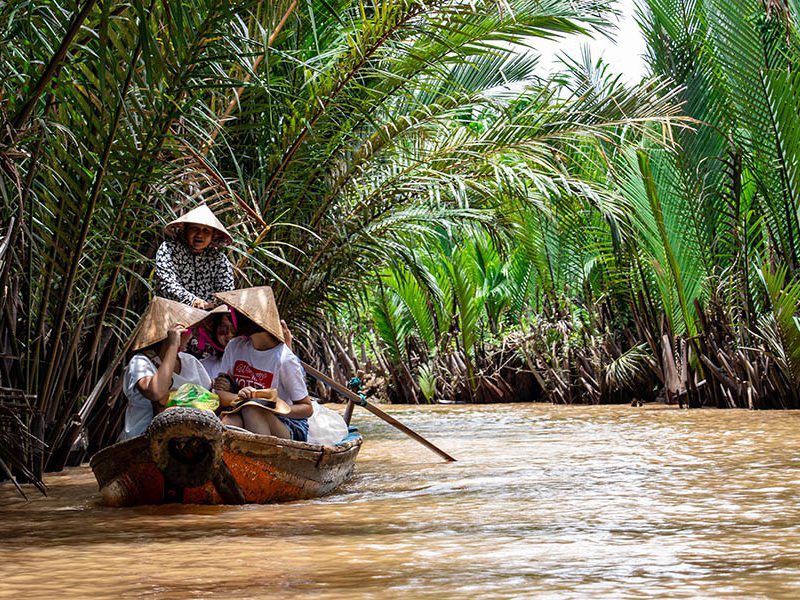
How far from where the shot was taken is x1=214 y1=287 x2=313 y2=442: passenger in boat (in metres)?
5.50

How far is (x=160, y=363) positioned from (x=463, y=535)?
1.91 m

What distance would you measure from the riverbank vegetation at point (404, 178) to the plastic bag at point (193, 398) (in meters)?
0.76

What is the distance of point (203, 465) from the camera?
5.06 m

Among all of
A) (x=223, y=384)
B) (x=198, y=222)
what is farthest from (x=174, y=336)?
(x=198, y=222)

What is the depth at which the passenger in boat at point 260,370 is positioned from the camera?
550cm

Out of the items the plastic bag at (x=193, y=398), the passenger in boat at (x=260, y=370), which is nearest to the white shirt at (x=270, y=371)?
the passenger in boat at (x=260, y=370)

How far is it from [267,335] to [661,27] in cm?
802

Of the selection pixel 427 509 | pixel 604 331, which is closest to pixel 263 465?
pixel 427 509

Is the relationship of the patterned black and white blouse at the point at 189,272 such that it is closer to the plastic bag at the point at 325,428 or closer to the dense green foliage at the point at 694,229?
the plastic bag at the point at 325,428

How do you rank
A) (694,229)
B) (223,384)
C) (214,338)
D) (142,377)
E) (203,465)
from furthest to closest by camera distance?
(694,229)
(214,338)
(223,384)
(142,377)
(203,465)

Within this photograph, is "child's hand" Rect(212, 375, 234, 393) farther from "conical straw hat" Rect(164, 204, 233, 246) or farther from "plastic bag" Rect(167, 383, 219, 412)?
"conical straw hat" Rect(164, 204, 233, 246)

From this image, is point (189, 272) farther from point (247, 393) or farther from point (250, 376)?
point (247, 393)

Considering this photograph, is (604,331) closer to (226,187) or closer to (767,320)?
(767,320)

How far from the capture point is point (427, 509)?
505 centimetres
